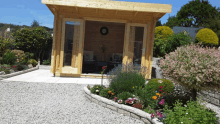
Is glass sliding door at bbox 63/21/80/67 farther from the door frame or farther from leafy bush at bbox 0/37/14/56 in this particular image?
leafy bush at bbox 0/37/14/56

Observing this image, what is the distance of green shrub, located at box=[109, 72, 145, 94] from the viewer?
422 cm

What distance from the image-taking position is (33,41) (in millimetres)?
10391

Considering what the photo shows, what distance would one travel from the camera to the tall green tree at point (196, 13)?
92.4ft

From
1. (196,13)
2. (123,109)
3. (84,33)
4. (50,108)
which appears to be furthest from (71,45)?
(196,13)

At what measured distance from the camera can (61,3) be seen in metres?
6.25

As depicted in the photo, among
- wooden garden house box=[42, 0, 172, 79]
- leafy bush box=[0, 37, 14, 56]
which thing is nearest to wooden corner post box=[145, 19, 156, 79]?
wooden garden house box=[42, 0, 172, 79]

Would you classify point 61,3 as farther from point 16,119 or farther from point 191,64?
point 191,64

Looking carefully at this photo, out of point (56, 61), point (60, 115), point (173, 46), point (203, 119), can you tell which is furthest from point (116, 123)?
point (173, 46)

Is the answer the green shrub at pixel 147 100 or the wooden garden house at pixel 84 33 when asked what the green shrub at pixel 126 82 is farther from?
the wooden garden house at pixel 84 33

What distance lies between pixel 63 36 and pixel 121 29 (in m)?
5.22

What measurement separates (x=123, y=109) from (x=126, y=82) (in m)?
0.82

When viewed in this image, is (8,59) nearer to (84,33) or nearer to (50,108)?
(84,33)

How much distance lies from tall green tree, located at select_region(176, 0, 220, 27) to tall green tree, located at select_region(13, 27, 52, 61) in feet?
82.8

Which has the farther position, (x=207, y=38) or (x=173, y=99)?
(x=207, y=38)
